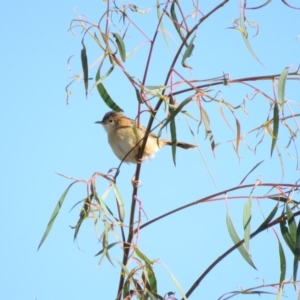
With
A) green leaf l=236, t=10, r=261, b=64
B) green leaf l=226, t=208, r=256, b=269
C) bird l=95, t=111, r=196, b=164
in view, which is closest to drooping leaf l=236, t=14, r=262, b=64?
green leaf l=236, t=10, r=261, b=64

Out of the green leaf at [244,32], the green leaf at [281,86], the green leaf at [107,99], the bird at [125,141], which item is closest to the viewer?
the green leaf at [281,86]

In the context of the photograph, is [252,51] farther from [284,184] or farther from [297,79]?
[284,184]

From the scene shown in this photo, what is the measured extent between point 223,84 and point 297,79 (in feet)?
0.96

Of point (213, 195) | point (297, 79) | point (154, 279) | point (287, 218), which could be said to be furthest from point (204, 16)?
point (154, 279)

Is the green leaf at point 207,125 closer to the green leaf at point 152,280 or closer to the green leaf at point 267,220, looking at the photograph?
the green leaf at point 267,220

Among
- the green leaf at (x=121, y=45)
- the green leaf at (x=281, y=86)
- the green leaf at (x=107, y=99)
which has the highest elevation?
the green leaf at (x=121, y=45)

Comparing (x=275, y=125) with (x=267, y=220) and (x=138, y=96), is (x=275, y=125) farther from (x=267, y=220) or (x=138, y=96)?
(x=138, y=96)

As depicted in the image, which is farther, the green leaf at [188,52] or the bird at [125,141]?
the bird at [125,141]

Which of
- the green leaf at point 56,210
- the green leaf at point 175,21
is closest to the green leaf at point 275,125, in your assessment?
the green leaf at point 175,21

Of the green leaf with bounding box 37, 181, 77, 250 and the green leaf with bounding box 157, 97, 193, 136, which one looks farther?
the green leaf with bounding box 37, 181, 77, 250

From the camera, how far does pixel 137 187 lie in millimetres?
2258

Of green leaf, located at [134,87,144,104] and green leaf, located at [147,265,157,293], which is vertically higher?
green leaf, located at [134,87,144,104]

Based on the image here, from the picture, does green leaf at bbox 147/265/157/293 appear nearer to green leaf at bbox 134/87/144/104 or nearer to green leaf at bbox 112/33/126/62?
green leaf at bbox 134/87/144/104

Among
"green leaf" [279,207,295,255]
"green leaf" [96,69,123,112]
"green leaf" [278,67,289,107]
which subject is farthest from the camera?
"green leaf" [96,69,123,112]
